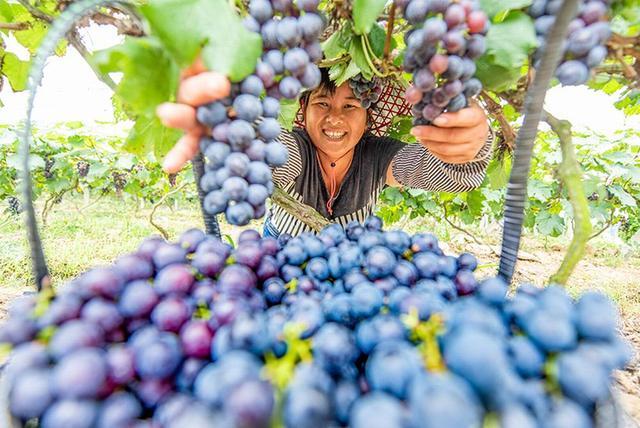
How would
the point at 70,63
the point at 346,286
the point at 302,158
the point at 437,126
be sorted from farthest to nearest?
1. the point at 302,158
2. the point at 70,63
3. the point at 437,126
4. the point at 346,286

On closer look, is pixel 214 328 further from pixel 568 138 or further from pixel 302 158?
pixel 302 158

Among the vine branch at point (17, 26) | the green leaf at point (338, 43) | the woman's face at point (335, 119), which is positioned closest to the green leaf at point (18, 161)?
the vine branch at point (17, 26)

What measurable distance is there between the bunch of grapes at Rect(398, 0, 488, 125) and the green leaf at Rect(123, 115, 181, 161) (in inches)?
19.9

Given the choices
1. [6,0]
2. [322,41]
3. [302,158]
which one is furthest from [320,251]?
[6,0]

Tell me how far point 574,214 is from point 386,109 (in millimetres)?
1119

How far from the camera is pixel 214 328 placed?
44 centimetres

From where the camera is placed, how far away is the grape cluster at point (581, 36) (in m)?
0.58

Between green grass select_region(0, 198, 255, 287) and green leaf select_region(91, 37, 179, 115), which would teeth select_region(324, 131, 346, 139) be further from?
green grass select_region(0, 198, 255, 287)

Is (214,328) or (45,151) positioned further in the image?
(45,151)

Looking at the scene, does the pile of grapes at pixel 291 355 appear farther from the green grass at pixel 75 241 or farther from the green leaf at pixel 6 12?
the green grass at pixel 75 241

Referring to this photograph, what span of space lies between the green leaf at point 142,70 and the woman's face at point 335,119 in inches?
36.1

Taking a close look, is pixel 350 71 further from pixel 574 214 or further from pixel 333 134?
pixel 574 214

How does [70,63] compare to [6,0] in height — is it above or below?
below

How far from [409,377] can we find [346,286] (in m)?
0.22
